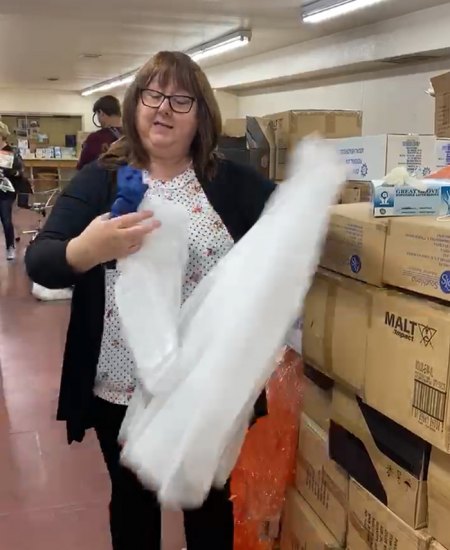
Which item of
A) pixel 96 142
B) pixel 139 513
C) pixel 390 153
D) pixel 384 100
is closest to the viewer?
pixel 139 513

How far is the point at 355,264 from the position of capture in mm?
A: 1240

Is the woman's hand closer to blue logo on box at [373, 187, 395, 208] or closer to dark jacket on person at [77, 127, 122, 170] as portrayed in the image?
blue logo on box at [373, 187, 395, 208]

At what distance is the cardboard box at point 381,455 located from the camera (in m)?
1.13

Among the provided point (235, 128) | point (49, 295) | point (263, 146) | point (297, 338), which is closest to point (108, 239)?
point (297, 338)

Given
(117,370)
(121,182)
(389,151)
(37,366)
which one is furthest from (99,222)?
(37,366)

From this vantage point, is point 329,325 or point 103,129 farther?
point 103,129

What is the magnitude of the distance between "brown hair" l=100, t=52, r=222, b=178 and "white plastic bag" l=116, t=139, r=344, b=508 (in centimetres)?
19

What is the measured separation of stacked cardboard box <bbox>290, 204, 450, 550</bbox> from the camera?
40.9 inches

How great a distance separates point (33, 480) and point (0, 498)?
14 cm

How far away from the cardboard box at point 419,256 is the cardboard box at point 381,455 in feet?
0.88

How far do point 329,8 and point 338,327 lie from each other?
377 centimetres

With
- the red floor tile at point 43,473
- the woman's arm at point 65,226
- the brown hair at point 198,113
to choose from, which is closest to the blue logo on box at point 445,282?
the brown hair at point 198,113

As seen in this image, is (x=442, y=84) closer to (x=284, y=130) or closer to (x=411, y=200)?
(x=411, y=200)

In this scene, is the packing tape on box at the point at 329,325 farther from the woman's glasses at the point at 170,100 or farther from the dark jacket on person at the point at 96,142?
the dark jacket on person at the point at 96,142
